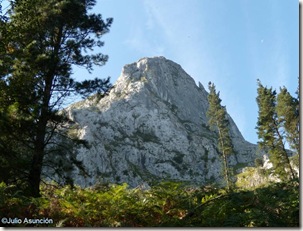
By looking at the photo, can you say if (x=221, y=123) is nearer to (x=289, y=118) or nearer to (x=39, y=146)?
(x=289, y=118)

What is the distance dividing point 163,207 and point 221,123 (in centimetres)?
4911

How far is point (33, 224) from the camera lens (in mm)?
5043

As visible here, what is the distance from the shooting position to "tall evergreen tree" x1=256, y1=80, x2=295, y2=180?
35625mm

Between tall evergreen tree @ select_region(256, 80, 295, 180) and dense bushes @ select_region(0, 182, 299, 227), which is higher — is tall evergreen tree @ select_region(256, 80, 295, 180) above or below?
above

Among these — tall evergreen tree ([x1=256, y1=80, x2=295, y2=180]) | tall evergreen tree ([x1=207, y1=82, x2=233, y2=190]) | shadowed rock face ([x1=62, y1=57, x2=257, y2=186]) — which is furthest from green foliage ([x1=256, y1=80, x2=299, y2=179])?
shadowed rock face ([x1=62, y1=57, x2=257, y2=186])

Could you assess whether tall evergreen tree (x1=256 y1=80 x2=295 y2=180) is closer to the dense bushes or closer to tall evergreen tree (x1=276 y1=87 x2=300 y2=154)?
tall evergreen tree (x1=276 y1=87 x2=300 y2=154)

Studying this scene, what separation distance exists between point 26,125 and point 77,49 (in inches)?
196

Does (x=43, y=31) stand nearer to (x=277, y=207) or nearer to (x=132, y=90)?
(x=277, y=207)

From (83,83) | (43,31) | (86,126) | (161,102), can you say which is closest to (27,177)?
(83,83)

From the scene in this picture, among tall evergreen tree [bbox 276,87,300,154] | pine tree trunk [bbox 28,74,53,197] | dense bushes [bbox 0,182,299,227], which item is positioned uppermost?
tall evergreen tree [bbox 276,87,300,154]

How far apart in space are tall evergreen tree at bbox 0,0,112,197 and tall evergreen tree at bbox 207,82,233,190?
38.2 meters

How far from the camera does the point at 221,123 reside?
53.5m

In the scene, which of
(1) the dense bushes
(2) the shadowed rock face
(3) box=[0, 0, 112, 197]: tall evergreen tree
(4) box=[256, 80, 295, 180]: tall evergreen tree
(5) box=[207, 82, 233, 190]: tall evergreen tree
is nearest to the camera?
(1) the dense bushes

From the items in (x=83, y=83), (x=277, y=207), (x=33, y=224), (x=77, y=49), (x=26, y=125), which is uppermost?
(x=77, y=49)
